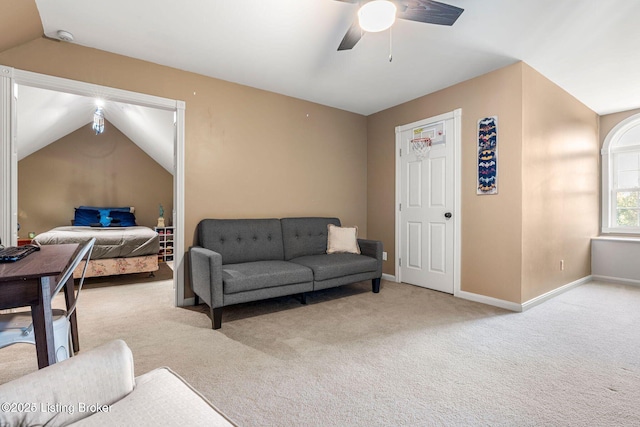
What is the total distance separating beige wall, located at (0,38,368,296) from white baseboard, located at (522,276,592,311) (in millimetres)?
2245

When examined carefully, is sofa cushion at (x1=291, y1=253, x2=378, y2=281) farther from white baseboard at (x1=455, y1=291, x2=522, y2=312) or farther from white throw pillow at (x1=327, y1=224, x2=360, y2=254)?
white baseboard at (x1=455, y1=291, x2=522, y2=312)

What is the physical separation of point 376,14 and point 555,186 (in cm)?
303

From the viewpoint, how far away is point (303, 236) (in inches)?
148

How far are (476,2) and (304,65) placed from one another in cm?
154

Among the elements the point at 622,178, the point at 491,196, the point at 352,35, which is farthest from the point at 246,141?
the point at 622,178

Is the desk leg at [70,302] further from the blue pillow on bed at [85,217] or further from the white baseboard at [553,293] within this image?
the blue pillow on bed at [85,217]

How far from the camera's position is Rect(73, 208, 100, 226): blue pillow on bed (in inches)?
238

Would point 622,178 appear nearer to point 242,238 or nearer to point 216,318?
point 242,238

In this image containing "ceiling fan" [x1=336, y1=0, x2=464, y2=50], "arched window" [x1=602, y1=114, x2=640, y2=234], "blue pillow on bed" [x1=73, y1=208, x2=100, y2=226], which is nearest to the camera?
"ceiling fan" [x1=336, y1=0, x2=464, y2=50]

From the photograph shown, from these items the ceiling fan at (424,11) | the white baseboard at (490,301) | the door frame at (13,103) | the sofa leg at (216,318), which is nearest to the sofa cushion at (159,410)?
the sofa leg at (216,318)

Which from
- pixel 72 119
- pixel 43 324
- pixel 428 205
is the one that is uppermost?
pixel 72 119

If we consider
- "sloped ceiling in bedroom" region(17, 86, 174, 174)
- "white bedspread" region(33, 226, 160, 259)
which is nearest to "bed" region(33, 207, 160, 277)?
"white bedspread" region(33, 226, 160, 259)

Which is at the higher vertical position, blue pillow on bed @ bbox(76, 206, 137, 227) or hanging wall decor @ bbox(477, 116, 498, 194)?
hanging wall decor @ bbox(477, 116, 498, 194)

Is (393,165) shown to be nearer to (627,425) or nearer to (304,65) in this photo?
(304,65)
